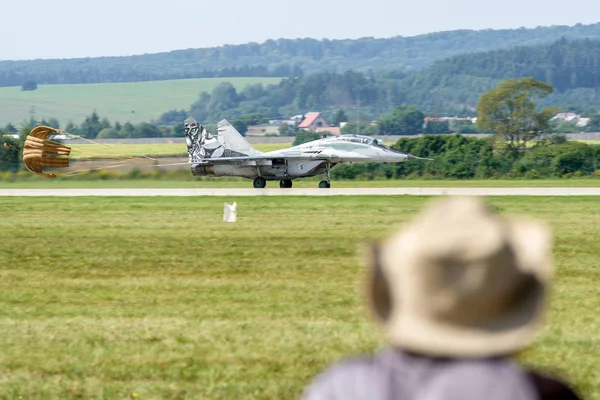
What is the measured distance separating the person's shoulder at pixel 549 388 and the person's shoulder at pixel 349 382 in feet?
1.27

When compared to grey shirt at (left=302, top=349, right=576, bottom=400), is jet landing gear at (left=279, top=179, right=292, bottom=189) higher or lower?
lower

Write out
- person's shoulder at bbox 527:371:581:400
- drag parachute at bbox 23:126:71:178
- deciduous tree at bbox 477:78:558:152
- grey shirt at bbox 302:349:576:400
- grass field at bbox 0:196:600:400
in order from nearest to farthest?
1. grey shirt at bbox 302:349:576:400
2. person's shoulder at bbox 527:371:581:400
3. grass field at bbox 0:196:600:400
4. drag parachute at bbox 23:126:71:178
5. deciduous tree at bbox 477:78:558:152

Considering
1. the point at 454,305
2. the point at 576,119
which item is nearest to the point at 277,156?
the point at 454,305

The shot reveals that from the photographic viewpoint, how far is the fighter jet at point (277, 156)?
48.7 m

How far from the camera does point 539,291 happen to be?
241cm

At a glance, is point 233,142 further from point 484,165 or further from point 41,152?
point 484,165

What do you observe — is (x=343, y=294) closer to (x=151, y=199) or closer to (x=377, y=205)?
(x=377, y=205)

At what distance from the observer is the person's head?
2322 millimetres

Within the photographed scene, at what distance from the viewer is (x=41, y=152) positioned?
41500 mm

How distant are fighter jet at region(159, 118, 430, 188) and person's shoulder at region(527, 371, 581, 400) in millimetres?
44974

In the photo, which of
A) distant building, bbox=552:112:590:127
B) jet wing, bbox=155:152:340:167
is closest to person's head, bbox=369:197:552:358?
jet wing, bbox=155:152:340:167

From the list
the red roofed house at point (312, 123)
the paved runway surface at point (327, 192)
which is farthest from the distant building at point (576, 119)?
the paved runway surface at point (327, 192)

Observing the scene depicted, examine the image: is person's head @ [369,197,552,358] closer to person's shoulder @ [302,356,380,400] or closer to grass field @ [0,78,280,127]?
person's shoulder @ [302,356,380,400]

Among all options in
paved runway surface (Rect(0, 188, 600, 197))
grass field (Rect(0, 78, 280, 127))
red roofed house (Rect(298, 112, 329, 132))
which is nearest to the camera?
paved runway surface (Rect(0, 188, 600, 197))
